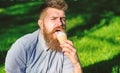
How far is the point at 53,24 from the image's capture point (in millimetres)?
4938

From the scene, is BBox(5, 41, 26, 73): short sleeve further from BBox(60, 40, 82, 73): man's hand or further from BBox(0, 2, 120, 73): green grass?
BBox(0, 2, 120, 73): green grass

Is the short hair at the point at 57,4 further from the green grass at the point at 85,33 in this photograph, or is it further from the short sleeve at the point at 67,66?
the green grass at the point at 85,33

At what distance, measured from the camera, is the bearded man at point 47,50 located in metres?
4.89

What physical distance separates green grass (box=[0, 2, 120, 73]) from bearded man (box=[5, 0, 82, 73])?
5.63ft

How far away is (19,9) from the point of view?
37.0ft

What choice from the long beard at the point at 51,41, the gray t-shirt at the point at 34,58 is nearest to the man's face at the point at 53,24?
the long beard at the point at 51,41

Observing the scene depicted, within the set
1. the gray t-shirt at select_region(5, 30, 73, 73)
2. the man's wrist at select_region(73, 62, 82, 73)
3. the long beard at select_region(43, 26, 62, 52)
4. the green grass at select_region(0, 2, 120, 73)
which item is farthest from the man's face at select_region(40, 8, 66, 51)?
the green grass at select_region(0, 2, 120, 73)

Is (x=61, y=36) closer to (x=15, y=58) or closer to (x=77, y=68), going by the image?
(x=77, y=68)

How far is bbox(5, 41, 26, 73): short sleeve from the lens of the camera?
4883 millimetres

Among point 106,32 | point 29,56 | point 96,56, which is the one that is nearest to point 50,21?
point 29,56

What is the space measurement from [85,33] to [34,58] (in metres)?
4.12

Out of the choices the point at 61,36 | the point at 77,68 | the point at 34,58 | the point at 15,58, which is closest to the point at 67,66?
the point at 77,68

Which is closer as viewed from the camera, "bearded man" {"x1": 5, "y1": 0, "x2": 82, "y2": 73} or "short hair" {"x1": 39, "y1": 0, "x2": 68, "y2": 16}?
"bearded man" {"x1": 5, "y1": 0, "x2": 82, "y2": 73}

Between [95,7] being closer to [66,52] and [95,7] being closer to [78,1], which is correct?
[78,1]
